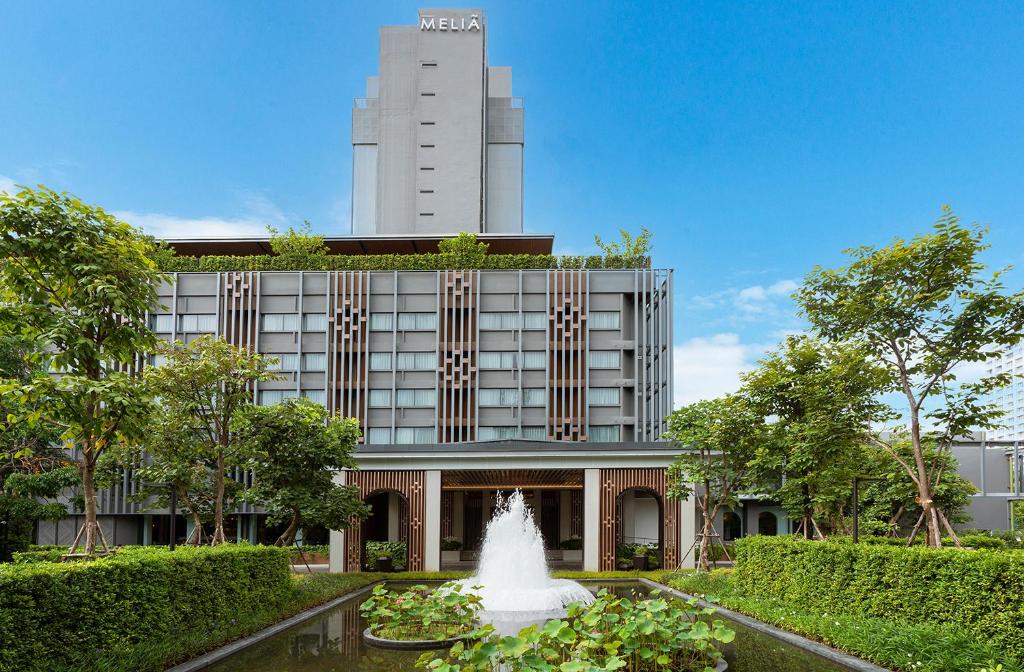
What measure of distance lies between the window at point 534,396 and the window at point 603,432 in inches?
118

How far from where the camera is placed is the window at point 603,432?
46625 mm

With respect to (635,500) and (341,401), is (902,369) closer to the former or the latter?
(635,500)

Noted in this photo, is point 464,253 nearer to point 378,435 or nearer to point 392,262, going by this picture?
point 392,262

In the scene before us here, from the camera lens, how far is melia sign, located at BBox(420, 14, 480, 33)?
2360 inches

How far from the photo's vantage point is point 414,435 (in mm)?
46688

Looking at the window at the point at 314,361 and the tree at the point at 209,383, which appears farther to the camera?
the window at the point at 314,361

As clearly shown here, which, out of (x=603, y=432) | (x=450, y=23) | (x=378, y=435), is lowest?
(x=378, y=435)

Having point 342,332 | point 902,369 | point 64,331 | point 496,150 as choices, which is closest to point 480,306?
point 342,332

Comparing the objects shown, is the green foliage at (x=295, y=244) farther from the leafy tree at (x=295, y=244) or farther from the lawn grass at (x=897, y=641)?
the lawn grass at (x=897, y=641)

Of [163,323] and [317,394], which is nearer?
[317,394]

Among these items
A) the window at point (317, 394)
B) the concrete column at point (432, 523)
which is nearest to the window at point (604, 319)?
the window at point (317, 394)

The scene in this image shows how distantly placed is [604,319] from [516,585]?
27846 mm

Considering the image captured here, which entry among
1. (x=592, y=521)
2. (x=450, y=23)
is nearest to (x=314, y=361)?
(x=592, y=521)

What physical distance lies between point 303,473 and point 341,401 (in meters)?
22.6
